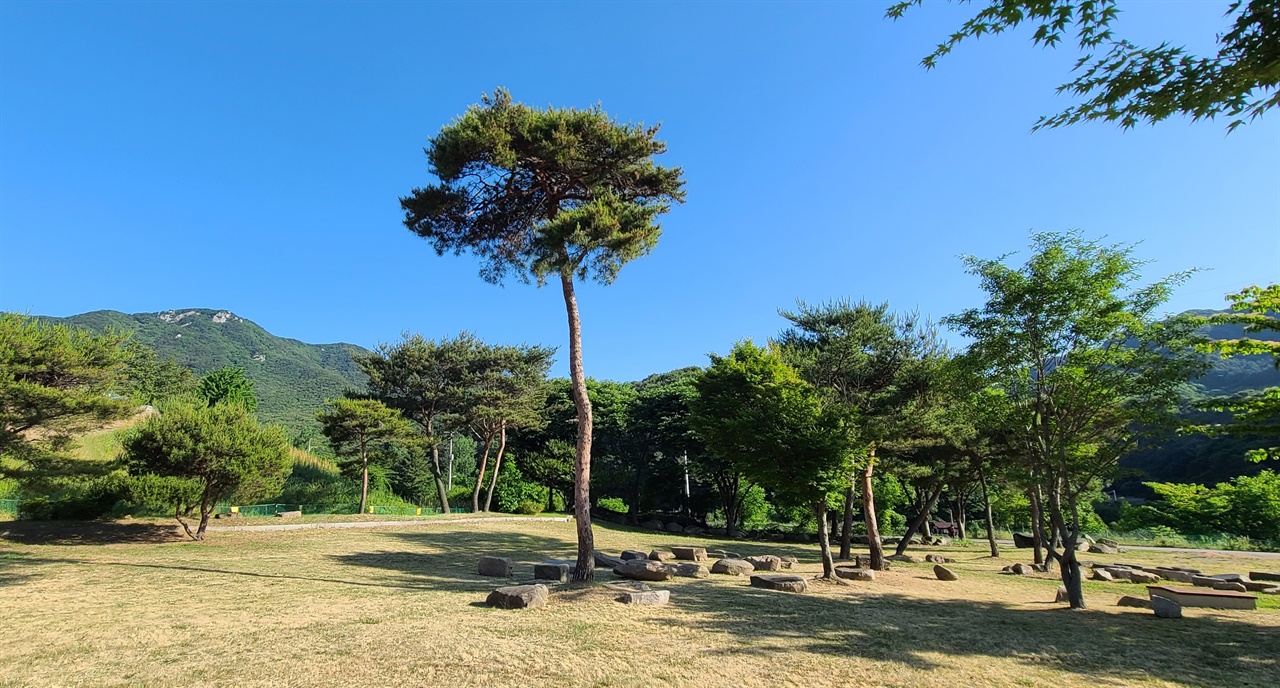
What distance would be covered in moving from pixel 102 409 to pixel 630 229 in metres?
16.6

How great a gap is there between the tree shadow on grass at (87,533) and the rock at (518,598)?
15811 millimetres

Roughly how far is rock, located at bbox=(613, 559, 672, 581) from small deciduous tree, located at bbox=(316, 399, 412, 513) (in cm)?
1850

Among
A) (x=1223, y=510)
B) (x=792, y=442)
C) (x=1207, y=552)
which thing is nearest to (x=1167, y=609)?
(x=792, y=442)

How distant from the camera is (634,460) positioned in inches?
1652

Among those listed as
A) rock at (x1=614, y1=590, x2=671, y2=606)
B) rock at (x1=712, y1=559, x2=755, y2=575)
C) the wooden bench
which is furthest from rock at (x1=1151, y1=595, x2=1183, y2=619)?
rock at (x1=614, y1=590, x2=671, y2=606)

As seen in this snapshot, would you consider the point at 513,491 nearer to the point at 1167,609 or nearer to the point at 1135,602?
the point at 1135,602

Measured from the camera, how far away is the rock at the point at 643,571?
14.2 meters

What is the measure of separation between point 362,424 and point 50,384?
39.9ft

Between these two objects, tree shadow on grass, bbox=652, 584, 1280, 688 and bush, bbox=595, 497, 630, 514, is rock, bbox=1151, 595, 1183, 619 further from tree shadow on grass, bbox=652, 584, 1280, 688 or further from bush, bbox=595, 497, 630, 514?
bush, bbox=595, 497, 630, 514

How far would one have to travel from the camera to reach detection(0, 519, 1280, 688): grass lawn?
253 inches

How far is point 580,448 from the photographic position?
44.7ft


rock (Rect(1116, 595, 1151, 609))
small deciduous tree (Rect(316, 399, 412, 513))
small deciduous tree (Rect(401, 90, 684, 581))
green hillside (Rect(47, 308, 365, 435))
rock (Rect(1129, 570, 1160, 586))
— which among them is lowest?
rock (Rect(1129, 570, 1160, 586))

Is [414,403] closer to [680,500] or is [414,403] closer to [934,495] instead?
[680,500]

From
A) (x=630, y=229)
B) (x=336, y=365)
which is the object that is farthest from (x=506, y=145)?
(x=336, y=365)
